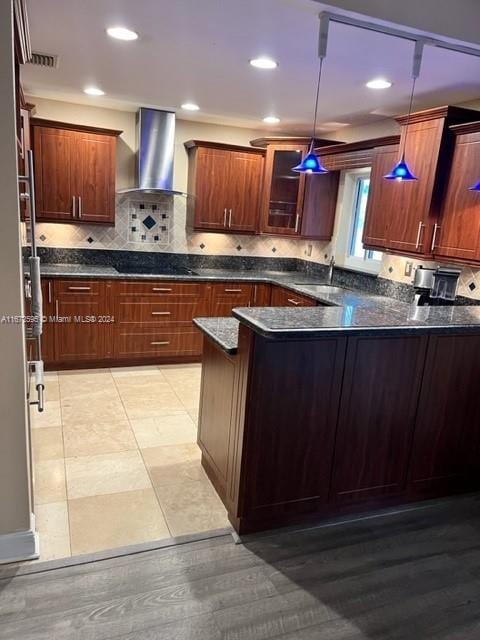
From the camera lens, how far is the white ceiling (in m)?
2.21

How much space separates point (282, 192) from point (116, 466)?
132 inches

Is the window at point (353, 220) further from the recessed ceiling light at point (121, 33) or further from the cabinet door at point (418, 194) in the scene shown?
the recessed ceiling light at point (121, 33)

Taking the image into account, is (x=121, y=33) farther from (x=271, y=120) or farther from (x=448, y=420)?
(x=448, y=420)

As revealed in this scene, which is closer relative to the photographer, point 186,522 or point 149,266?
point 186,522

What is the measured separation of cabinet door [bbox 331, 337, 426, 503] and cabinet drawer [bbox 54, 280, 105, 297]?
9.12 ft

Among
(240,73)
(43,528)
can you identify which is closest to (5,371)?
(43,528)

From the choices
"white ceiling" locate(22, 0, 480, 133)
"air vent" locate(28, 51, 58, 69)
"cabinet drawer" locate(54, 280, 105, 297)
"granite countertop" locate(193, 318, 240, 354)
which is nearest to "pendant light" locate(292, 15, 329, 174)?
"white ceiling" locate(22, 0, 480, 133)

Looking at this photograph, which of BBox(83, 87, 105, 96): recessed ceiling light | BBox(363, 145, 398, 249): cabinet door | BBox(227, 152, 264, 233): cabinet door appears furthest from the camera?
BBox(227, 152, 264, 233): cabinet door

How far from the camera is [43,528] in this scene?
7.36 feet

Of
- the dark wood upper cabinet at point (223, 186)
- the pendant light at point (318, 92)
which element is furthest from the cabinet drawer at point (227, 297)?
the pendant light at point (318, 92)

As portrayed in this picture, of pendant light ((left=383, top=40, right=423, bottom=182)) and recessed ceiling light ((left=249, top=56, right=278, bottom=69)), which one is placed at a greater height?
recessed ceiling light ((left=249, top=56, right=278, bottom=69))

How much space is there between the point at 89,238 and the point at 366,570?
394 cm

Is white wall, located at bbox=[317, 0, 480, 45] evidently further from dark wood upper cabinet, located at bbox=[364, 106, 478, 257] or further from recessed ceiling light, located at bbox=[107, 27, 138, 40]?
recessed ceiling light, located at bbox=[107, 27, 138, 40]

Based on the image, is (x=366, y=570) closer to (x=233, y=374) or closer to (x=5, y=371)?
(x=233, y=374)
